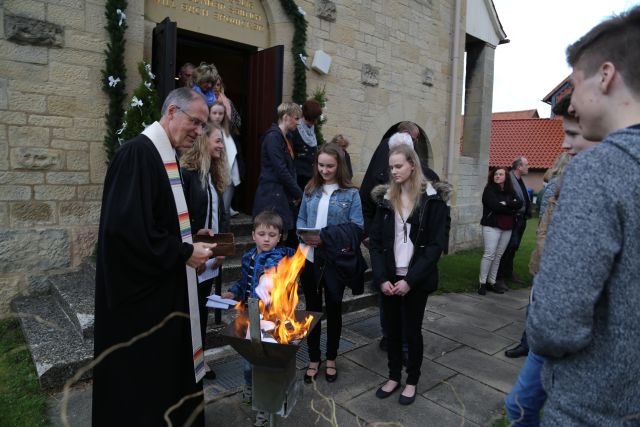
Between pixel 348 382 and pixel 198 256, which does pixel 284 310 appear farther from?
pixel 348 382

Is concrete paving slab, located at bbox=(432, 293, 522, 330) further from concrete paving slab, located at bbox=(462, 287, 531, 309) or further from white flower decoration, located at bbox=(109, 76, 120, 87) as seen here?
white flower decoration, located at bbox=(109, 76, 120, 87)

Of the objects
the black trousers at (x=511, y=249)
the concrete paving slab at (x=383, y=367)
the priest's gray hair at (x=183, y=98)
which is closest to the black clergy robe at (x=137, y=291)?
the priest's gray hair at (x=183, y=98)

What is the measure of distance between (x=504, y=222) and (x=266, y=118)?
3.89 meters

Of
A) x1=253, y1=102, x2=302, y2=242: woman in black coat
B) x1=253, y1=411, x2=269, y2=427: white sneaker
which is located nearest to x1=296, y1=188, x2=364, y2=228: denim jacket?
x1=253, y1=102, x2=302, y2=242: woman in black coat

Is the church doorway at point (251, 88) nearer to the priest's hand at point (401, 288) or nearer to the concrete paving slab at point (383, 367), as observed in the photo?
the concrete paving slab at point (383, 367)

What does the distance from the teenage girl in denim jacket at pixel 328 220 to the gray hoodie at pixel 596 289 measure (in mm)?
2462

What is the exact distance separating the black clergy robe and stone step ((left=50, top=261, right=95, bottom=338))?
1.69m

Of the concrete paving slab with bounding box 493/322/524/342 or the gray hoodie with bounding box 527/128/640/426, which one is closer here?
the gray hoodie with bounding box 527/128/640/426

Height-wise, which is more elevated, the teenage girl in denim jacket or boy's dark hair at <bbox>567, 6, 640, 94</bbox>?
boy's dark hair at <bbox>567, 6, 640, 94</bbox>

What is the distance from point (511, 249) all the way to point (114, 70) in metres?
6.18

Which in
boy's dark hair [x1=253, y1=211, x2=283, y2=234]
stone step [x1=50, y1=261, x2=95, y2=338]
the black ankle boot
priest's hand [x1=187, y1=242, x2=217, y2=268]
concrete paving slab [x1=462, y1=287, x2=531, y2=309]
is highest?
boy's dark hair [x1=253, y1=211, x2=283, y2=234]

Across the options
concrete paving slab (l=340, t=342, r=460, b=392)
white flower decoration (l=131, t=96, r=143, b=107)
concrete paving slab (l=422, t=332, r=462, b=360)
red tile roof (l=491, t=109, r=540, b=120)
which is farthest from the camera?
red tile roof (l=491, t=109, r=540, b=120)

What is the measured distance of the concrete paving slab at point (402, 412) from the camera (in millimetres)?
3127

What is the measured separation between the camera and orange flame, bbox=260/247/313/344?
2.22 metres
